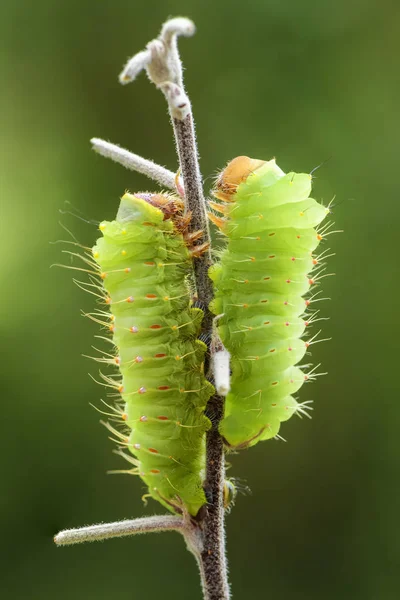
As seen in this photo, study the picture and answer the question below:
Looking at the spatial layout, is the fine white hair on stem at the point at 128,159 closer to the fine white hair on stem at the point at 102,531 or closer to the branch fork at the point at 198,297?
the branch fork at the point at 198,297

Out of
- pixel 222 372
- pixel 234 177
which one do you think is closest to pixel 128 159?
pixel 234 177

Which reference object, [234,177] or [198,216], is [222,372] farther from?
[234,177]

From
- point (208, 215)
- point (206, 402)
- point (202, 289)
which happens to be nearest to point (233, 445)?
point (206, 402)

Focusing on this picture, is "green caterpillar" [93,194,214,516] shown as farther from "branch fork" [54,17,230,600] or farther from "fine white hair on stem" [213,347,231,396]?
"fine white hair on stem" [213,347,231,396]

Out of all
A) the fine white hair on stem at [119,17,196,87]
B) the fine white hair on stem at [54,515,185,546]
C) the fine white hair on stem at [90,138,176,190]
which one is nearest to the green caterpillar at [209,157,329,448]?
the fine white hair on stem at [90,138,176,190]

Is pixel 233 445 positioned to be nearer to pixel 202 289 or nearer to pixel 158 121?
pixel 202 289

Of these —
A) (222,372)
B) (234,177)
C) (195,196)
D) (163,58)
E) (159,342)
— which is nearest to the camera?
(222,372)
